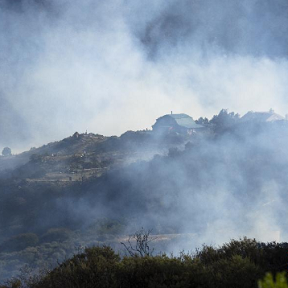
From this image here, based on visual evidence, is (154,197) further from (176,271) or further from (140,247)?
(176,271)

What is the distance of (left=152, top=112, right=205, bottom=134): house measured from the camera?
276 ft

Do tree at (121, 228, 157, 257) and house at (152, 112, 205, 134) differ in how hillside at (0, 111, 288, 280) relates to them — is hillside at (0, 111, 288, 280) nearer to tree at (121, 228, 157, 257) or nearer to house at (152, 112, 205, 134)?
tree at (121, 228, 157, 257)

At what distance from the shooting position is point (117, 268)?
39.6 ft

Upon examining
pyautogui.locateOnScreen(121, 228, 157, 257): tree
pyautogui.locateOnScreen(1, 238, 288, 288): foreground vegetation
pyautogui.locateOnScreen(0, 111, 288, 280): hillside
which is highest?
pyautogui.locateOnScreen(0, 111, 288, 280): hillside

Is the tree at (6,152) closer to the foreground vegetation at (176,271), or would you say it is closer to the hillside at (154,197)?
the hillside at (154,197)

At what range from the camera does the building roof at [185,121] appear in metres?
85.7

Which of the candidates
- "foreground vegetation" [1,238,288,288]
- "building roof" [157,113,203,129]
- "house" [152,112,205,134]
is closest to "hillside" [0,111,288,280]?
"house" [152,112,205,134]

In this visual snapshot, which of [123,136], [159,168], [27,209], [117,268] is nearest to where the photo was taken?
[117,268]

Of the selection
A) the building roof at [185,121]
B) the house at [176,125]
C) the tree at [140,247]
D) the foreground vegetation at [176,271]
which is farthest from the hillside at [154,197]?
the foreground vegetation at [176,271]

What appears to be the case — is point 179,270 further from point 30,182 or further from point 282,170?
point 30,182

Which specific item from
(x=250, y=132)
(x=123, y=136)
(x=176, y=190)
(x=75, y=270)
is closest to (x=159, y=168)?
(x=176, y=190)

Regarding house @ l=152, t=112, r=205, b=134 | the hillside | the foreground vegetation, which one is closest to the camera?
the foreground vegetation

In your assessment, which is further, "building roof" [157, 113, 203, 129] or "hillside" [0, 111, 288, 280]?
"building roof" [157, 113, 203, 129]

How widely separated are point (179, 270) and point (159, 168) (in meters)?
45.9
